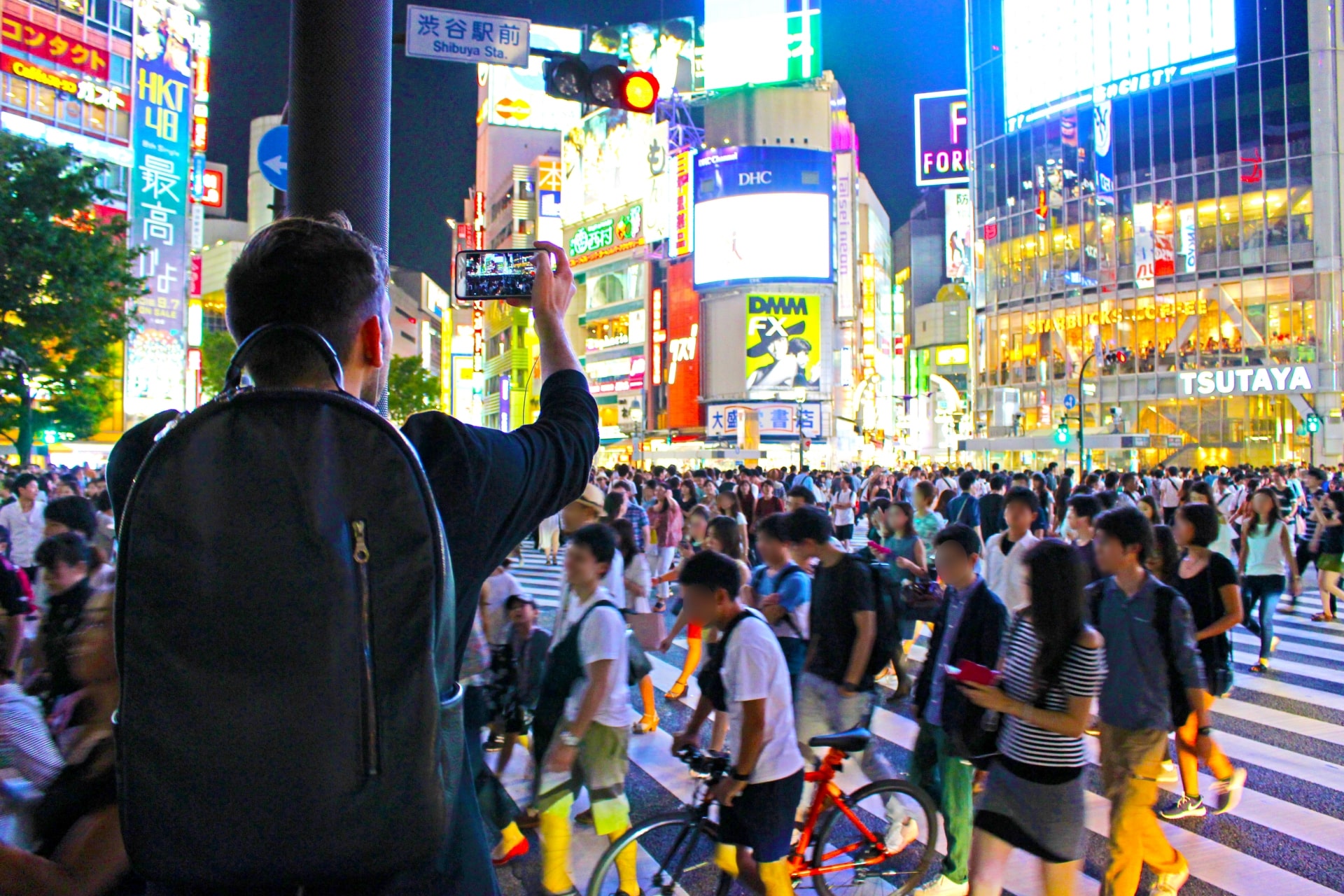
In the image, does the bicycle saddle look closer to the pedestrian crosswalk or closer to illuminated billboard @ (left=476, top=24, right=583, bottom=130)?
the pedestrian crosswalk

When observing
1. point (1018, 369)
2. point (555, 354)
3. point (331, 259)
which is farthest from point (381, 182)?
point (1018, 369)

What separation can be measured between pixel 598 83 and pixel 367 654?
6.48 metres

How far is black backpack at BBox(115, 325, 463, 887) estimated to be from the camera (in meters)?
0.97

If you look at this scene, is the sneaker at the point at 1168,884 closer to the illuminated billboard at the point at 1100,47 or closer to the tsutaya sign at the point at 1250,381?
the tsutaya sign at the point at 1250,381

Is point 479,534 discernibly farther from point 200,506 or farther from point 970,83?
point 970,83

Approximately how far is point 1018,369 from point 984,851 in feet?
178

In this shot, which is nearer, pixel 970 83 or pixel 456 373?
pixel 970 83

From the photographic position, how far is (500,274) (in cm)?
219

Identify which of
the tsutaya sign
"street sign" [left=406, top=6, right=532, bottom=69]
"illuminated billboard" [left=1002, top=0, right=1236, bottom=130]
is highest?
"illuminated billboard" [left=1002, top=0, right=1236, bottom=130]

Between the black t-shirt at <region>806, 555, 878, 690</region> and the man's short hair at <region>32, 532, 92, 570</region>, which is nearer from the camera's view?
the black t-shirt at <region>806, 555, 878, 690</region>

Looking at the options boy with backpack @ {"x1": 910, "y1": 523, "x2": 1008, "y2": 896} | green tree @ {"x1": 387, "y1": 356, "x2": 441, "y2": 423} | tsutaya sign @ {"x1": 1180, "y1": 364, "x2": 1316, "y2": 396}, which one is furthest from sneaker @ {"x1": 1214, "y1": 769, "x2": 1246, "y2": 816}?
green tree @ {"x1": 387, "y1": 356, "x2": 441, "y2": 423}

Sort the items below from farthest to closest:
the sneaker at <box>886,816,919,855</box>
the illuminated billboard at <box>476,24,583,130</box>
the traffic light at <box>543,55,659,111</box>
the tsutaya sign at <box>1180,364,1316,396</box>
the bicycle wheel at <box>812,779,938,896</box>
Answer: the illuminated billboard at <box>476,24,583,130</box>, the tsutaya sign at <box>1180,364,1316,396</box>, the traffic light at <box>543,55,659,111</box>, the sneaker at <box>886,816,919,855</box>, the bicycle wheel at <box>812,779,938,896</box>

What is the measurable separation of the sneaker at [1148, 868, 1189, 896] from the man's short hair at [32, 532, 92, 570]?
18.8 ft

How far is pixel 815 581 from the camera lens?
16.7 ft
